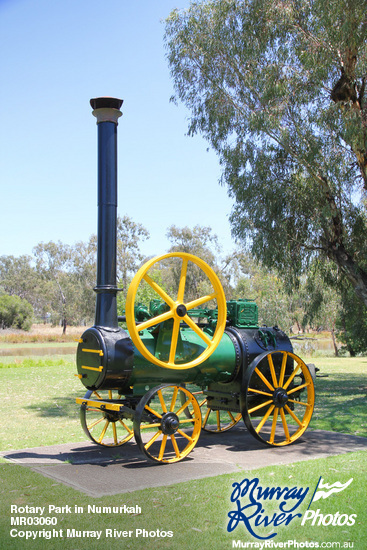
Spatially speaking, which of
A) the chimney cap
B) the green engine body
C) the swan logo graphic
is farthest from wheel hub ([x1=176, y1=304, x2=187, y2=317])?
the chimney cap

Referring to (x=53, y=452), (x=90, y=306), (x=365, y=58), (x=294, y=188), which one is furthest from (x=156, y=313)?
(x=90, y=306)

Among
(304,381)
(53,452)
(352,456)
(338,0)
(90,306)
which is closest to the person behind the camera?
(352,456)

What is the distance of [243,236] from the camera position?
44.0ft

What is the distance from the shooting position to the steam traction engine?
633 cm

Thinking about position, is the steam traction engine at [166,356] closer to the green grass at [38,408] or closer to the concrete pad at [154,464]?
the concrete pad at [154,464]

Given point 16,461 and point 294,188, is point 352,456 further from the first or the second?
point 294,188

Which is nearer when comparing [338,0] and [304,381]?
[304,381]

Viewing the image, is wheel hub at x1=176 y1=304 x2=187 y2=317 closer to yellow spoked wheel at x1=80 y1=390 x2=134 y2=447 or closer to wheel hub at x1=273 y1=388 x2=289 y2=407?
yellow spoked wheel at x1=80 y1=390 x2=134 y2=447

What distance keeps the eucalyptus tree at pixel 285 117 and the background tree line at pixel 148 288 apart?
9.26ft

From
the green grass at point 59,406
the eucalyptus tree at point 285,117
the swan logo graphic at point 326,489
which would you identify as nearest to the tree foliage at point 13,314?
the green grass at point 59,406

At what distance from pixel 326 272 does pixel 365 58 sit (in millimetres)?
4957

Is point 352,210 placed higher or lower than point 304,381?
higher

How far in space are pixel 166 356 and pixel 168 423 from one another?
2.60 feet

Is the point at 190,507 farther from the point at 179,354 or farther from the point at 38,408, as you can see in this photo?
the point at 38,408
